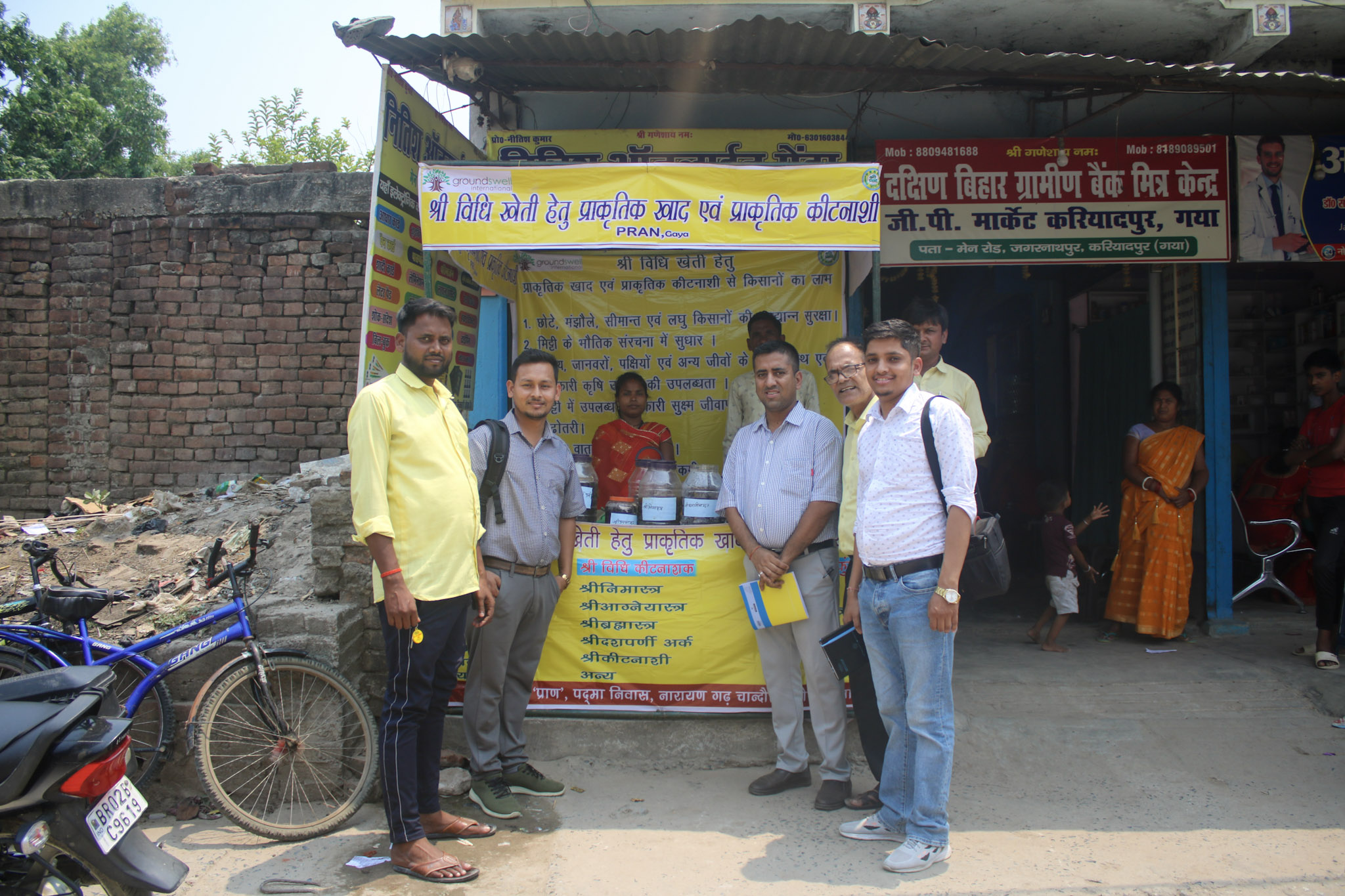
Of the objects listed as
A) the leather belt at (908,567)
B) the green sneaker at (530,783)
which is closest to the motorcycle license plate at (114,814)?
the green sneaker at (530,783)

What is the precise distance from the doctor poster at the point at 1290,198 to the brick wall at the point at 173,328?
6.50 metres

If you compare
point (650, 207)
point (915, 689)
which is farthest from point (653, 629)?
point (650, 207)

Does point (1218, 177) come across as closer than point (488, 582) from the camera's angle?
No

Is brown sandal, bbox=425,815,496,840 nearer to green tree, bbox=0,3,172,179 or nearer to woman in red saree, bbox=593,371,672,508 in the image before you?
woman in red saree, bbox=593,371,672,508

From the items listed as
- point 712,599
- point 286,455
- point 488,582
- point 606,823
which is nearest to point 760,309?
point 712,599

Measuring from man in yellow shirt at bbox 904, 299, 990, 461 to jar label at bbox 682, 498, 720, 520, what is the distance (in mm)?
1183

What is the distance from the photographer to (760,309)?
5312mm

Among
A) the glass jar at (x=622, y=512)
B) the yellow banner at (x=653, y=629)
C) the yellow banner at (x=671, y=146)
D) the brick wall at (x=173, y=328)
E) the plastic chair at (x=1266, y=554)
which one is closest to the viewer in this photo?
the yellow banner at (x=653, y=629)

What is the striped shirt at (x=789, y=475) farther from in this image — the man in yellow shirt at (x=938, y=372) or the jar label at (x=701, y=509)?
the man in yellow shirt at (x=938, y=372)

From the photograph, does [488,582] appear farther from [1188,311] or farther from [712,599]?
[1188,311]

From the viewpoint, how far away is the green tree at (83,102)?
14586mm

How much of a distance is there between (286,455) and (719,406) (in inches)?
159

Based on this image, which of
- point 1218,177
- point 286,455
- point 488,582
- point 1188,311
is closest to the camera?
point 488,582

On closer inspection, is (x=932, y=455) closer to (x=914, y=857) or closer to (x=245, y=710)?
(x=914, y=857)
